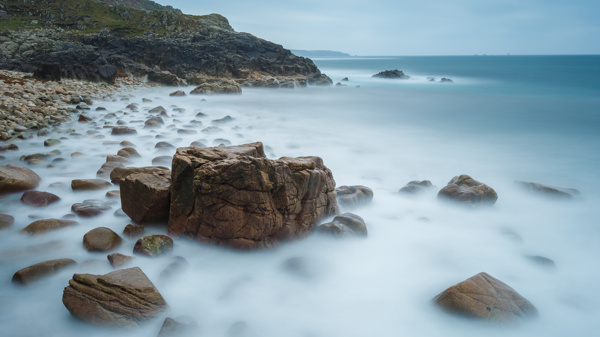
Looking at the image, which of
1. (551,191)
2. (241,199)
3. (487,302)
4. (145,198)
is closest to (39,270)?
(145,198)

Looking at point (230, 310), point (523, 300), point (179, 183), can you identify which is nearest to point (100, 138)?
point (179, 183)

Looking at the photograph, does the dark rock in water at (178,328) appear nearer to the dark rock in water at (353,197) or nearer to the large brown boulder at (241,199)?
the large brown boulder at (241,199)

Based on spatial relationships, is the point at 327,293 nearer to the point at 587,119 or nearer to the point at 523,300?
the point at 523,300

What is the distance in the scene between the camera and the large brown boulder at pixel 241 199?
11.6ft

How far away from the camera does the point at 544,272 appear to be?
143 inches

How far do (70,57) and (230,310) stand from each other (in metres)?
22.8

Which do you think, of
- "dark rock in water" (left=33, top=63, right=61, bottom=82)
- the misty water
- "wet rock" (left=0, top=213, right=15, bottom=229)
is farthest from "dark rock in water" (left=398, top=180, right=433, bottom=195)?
"dark rock in water" (left=33, top=63, right=61, bottom=82)

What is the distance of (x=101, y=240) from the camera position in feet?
11.2

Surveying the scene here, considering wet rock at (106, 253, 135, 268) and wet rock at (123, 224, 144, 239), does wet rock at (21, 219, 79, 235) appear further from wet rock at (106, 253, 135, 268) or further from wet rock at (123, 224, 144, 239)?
wet rock at (106, 253, 135, 268)

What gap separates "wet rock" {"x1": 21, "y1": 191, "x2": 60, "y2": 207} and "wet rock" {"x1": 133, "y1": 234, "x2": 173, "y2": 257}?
5.76 feet

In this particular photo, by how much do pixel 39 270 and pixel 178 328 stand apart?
4.66 feet

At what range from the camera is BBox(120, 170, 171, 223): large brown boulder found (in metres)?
3.80

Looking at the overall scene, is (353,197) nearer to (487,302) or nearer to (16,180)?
(487,302)

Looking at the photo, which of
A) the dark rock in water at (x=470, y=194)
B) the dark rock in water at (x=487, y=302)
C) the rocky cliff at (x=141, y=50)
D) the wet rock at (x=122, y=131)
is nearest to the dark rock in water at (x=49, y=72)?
the rocky cliff at (x=141, y=50)
